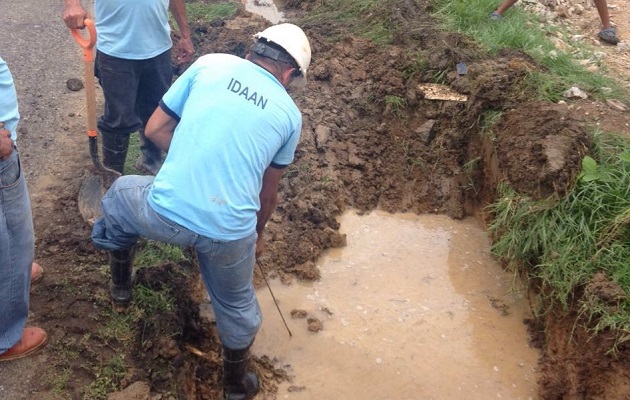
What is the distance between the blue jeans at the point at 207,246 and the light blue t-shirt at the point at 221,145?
0.07 meters

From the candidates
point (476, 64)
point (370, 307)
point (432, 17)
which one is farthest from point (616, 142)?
point (432, 17)

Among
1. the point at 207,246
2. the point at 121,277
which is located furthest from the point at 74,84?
the point at 207,246

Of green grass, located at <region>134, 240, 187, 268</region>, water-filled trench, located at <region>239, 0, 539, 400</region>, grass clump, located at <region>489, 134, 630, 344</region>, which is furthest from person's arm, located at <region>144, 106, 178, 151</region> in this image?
grass clump, located at <region>489, 134, 630, 344</region>

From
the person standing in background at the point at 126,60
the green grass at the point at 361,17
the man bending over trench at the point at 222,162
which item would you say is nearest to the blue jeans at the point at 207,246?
the man bending over trench at the point at 222,162

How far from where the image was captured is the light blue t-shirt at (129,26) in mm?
4078

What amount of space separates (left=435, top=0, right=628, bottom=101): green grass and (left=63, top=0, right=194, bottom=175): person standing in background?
323cm

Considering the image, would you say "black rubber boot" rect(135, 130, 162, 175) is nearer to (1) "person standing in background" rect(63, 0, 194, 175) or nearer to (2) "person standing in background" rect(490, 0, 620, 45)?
(1) "person standing in background" rect(63, 0, 194, 175)

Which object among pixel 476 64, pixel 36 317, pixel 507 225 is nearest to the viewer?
pixel 36 317

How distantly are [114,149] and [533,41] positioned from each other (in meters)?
4.30

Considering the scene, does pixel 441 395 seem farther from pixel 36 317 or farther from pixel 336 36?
pixel 336 36

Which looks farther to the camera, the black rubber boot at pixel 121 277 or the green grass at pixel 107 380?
the black rubber boot at pixel 121 277

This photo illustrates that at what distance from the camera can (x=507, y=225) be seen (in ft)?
15.5

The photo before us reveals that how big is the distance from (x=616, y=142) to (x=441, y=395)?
2.38 m

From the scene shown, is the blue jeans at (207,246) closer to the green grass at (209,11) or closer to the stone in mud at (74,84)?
the stone in mud at (74,84)
